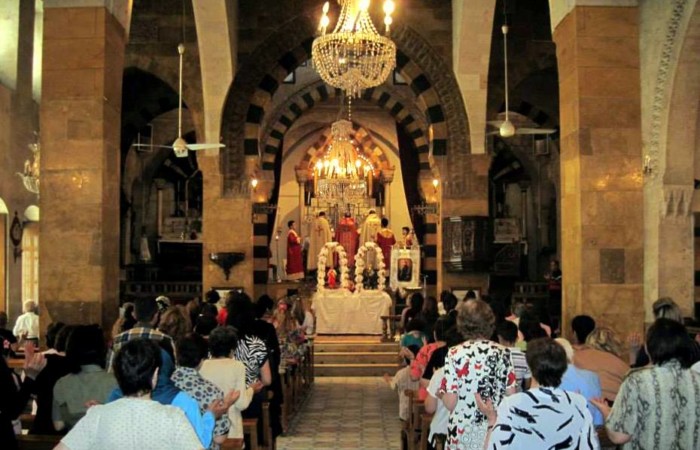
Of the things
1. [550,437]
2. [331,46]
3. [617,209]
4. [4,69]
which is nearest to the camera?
[550,437]

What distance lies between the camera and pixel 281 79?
648 inches

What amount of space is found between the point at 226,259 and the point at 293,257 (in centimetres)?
479

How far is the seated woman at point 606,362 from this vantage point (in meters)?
5.15

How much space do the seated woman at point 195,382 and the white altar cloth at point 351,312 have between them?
38.4 feet

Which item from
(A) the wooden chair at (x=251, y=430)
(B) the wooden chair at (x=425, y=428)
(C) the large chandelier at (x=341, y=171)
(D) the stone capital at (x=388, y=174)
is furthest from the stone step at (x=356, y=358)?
(D) the stone capital at (x=388, y=174)

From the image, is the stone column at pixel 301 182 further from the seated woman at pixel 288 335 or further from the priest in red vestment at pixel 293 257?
the seated woman at pixel 288 335

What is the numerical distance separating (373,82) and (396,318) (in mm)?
5257

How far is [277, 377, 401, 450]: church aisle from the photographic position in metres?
8.35

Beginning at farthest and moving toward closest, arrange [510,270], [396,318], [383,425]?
[510,270], [396,318], [383,425]

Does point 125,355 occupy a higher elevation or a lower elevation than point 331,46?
lower

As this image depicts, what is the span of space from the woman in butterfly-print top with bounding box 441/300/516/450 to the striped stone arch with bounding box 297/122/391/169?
21.0 m

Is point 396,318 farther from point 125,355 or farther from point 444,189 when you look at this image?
point 125,355

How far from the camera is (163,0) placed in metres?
16.5

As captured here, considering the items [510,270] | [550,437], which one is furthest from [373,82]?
[510,270]
